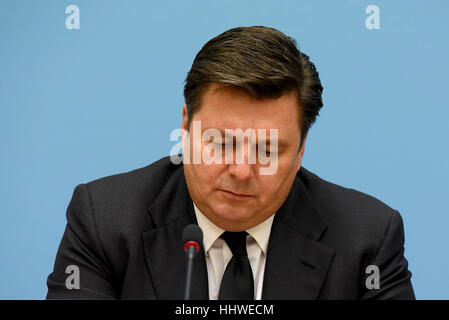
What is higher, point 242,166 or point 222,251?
point 242,166

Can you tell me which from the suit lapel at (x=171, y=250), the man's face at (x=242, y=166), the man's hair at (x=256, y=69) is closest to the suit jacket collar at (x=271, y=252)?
the suit lapel at (x=171, y=250)

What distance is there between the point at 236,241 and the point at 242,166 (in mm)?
238

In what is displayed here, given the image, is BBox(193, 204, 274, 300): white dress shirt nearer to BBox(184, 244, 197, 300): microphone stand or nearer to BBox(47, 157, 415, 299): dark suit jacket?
BBox(47, 157, 415, 299): dark suit jacket

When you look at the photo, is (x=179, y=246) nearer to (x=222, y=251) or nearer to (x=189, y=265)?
(x=222, y=251)

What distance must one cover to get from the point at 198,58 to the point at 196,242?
47 centimetres

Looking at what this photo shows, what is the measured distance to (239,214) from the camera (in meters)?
1.33

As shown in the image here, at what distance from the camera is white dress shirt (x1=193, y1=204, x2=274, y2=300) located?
142cm

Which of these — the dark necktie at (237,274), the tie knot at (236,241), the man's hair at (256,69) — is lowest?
the dark necktie at (237,274)

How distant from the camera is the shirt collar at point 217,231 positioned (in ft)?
4.70

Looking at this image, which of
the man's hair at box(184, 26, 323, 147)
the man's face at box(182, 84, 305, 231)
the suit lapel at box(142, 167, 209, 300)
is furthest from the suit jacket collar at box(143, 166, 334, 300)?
the man's hair at box(184, 26, 323, 147)

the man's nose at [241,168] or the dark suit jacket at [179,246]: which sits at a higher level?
the man's nose at [241,168]

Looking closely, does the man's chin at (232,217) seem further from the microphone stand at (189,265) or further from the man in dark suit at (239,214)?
the microphone stand at (189,265)

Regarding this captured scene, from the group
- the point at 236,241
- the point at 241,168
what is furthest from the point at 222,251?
the point at 241,168
